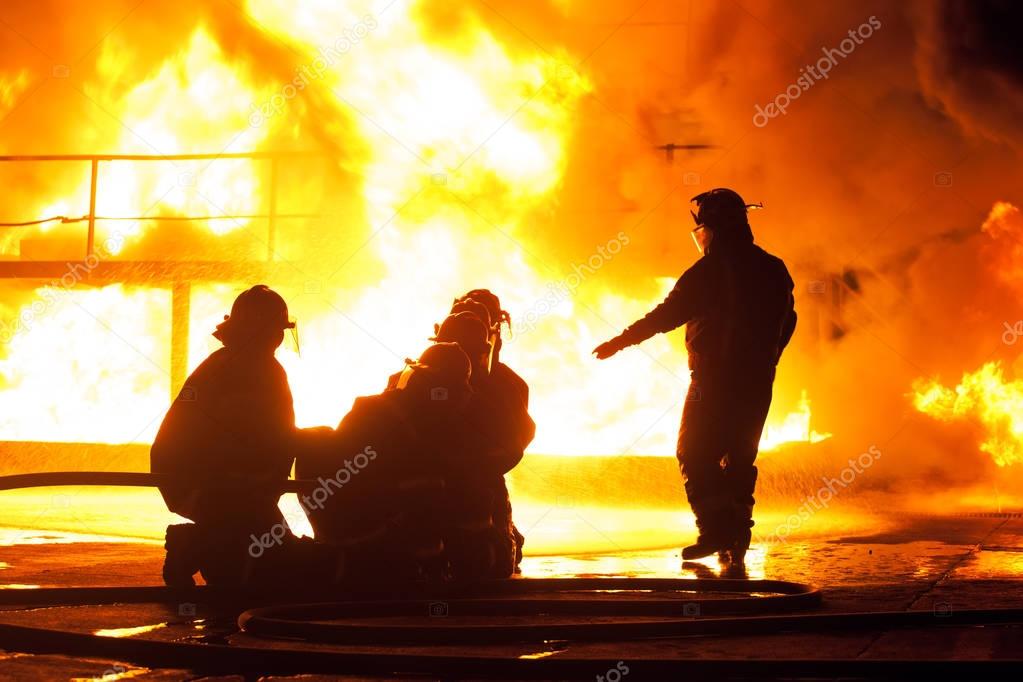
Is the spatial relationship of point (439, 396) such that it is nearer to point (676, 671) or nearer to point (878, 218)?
point (676, 671)

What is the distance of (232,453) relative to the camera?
545 centimetres

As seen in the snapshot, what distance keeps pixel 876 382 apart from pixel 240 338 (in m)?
11.1

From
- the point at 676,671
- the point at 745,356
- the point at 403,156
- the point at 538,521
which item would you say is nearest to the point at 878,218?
the point at 403,156

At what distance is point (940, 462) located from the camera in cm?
1486

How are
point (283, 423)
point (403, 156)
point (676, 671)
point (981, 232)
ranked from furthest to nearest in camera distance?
point (981, 232) < point (403, 156) < point (283, 423) < point (676, 671)

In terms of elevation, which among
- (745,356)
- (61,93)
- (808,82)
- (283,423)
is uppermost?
(61,93)
